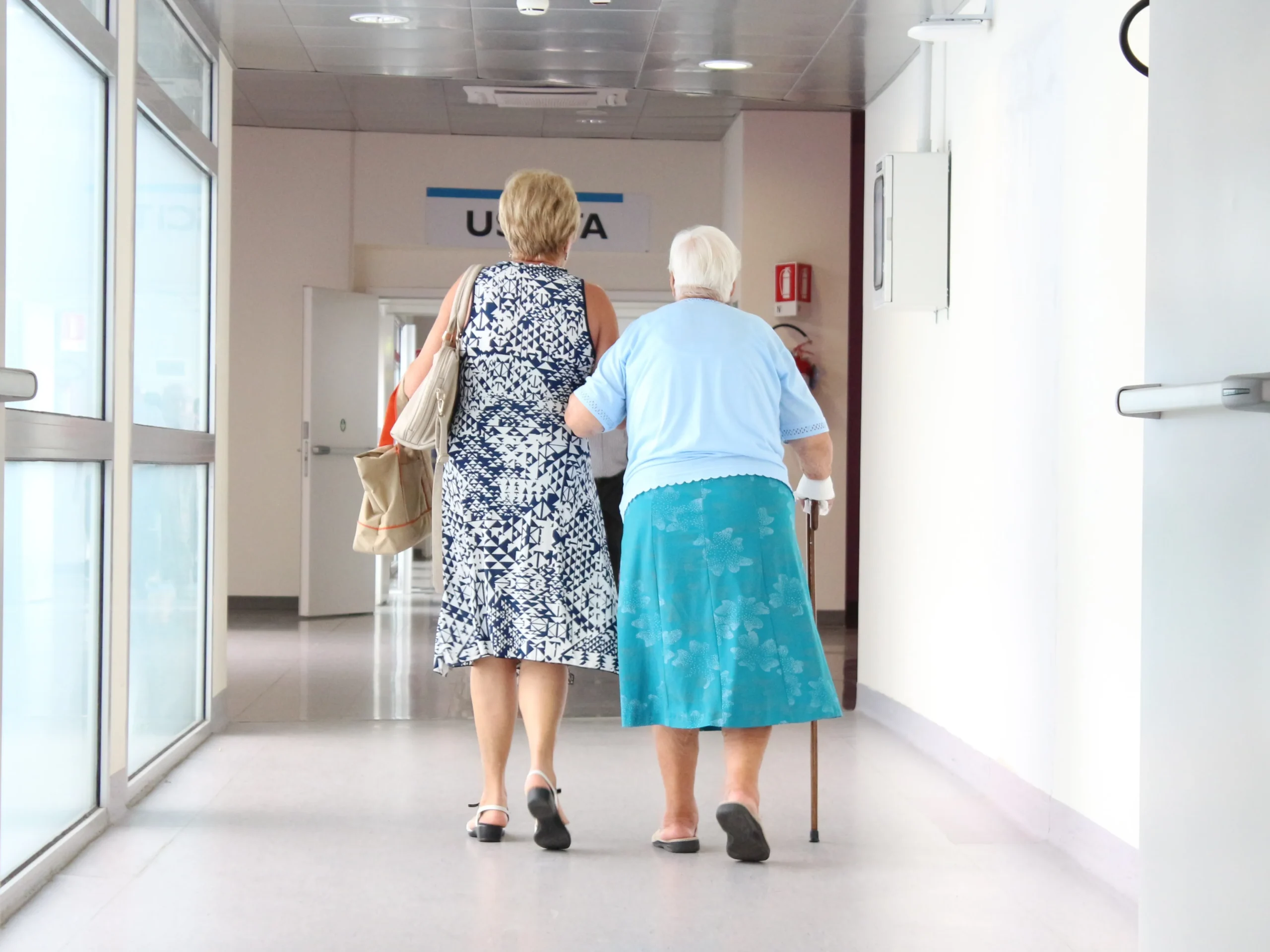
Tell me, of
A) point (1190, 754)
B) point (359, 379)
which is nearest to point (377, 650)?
point (359, 379)

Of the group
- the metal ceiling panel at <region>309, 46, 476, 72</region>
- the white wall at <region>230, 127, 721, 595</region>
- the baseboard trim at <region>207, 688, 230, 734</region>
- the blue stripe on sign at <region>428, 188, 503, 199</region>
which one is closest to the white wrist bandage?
the baseboard trim at <region>207, 688, 230, 734</region>

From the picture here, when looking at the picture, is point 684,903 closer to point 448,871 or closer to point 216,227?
point 448,871

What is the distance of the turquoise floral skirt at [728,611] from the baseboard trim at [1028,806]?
0.63 m

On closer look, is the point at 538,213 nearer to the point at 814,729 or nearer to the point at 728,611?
the point at 728,611

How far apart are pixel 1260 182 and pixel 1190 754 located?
50cm

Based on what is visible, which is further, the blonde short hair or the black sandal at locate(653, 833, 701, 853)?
the blonde short hair

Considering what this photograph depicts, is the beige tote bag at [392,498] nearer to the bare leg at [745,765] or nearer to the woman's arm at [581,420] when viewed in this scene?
the woman's arm at [581,420]

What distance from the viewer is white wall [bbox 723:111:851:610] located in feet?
26.5

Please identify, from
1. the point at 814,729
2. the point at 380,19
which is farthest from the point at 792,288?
the point at 814,729

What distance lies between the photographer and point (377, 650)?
690cm

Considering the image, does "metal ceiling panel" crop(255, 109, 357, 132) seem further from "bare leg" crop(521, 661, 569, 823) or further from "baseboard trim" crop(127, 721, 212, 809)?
"bare leg" crop(521, 661, 569, 823)

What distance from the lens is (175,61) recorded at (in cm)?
404

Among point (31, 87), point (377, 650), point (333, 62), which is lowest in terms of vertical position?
point (377, 650)

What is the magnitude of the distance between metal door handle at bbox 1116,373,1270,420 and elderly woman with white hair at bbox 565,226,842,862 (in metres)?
1.60
